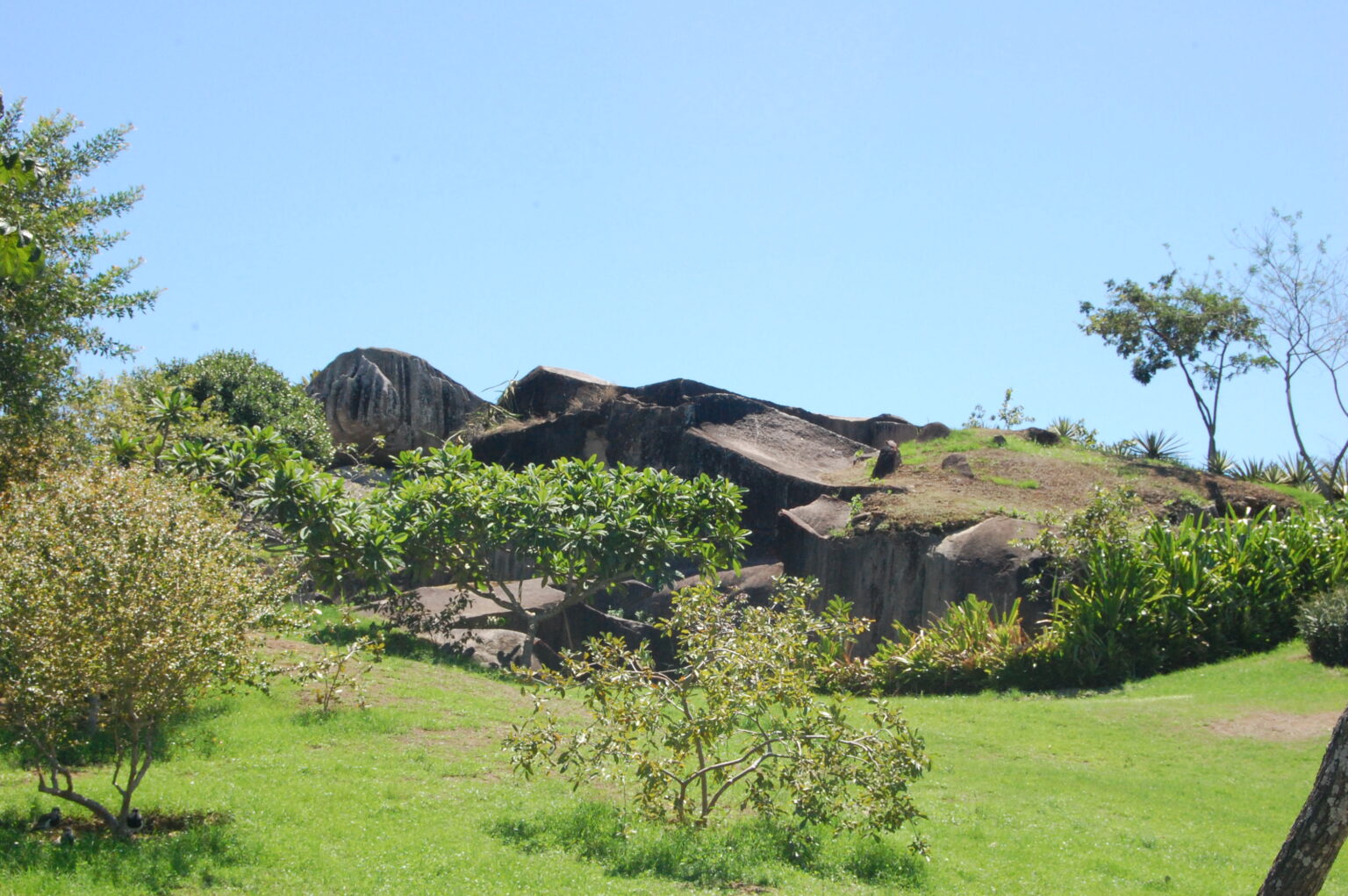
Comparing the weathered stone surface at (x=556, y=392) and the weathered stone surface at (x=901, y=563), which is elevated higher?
the weathered stone surface at (x=556, y=392)

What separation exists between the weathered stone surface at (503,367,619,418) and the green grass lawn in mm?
13055

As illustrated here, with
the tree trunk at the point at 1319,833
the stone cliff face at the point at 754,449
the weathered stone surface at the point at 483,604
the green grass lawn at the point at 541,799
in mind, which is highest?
the stone cliff face at the point at 754,449

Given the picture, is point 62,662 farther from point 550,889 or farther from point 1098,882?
point 1098,882

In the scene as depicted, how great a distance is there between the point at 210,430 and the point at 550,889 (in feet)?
43.5

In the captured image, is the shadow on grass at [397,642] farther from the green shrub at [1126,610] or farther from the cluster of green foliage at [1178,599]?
the cluster of green foliage at [1178,599]

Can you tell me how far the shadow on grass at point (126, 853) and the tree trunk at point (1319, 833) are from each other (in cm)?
641

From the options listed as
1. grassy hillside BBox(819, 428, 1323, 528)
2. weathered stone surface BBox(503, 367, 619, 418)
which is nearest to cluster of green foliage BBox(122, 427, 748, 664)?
grassy hillside BBox(819, 428, 1323, 528)

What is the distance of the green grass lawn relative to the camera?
25.0 feet

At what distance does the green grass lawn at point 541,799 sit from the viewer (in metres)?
7.62

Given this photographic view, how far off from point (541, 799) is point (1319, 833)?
5.93m

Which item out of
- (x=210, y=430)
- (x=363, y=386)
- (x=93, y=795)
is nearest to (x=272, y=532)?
(x=210, y=430)

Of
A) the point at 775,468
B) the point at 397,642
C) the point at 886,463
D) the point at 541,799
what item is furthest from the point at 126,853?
the point at 886,463

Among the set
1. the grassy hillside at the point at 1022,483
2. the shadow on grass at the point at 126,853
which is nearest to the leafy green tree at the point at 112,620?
the shadow on grass at the point at 126,853

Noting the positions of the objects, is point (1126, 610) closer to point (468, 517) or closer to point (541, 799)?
point (468, 517)
